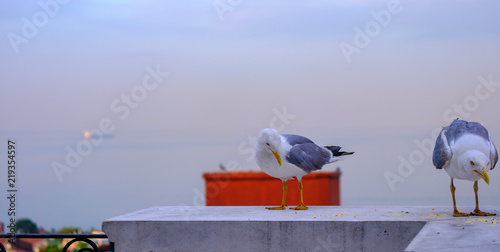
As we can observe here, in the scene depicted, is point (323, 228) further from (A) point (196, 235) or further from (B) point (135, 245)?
(B) point (135, 245)

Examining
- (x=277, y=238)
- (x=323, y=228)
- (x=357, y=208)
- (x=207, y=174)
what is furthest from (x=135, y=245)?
(x=207, y=174)

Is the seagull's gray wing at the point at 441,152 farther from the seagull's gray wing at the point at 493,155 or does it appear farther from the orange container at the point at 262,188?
the orange container at the point at 262,188

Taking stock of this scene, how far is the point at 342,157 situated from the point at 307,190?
7.99 metres

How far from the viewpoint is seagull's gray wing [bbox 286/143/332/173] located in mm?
→ 6754

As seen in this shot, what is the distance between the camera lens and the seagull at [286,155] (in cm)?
658

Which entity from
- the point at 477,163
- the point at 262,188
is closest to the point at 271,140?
the point at 477,163

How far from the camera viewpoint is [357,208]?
22.6ft

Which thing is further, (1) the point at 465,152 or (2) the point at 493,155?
(2) the point at 493,155

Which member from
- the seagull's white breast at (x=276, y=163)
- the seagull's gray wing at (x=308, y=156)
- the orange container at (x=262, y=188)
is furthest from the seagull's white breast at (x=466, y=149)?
the orange container at (x=262, y=188)

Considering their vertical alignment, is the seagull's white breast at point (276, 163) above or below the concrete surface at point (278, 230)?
above

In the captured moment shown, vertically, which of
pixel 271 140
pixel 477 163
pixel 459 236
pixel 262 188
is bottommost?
pixel 262 188

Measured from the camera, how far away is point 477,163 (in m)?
5.52

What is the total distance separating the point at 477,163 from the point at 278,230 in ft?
6.07

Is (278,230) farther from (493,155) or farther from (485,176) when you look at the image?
(493,155)
